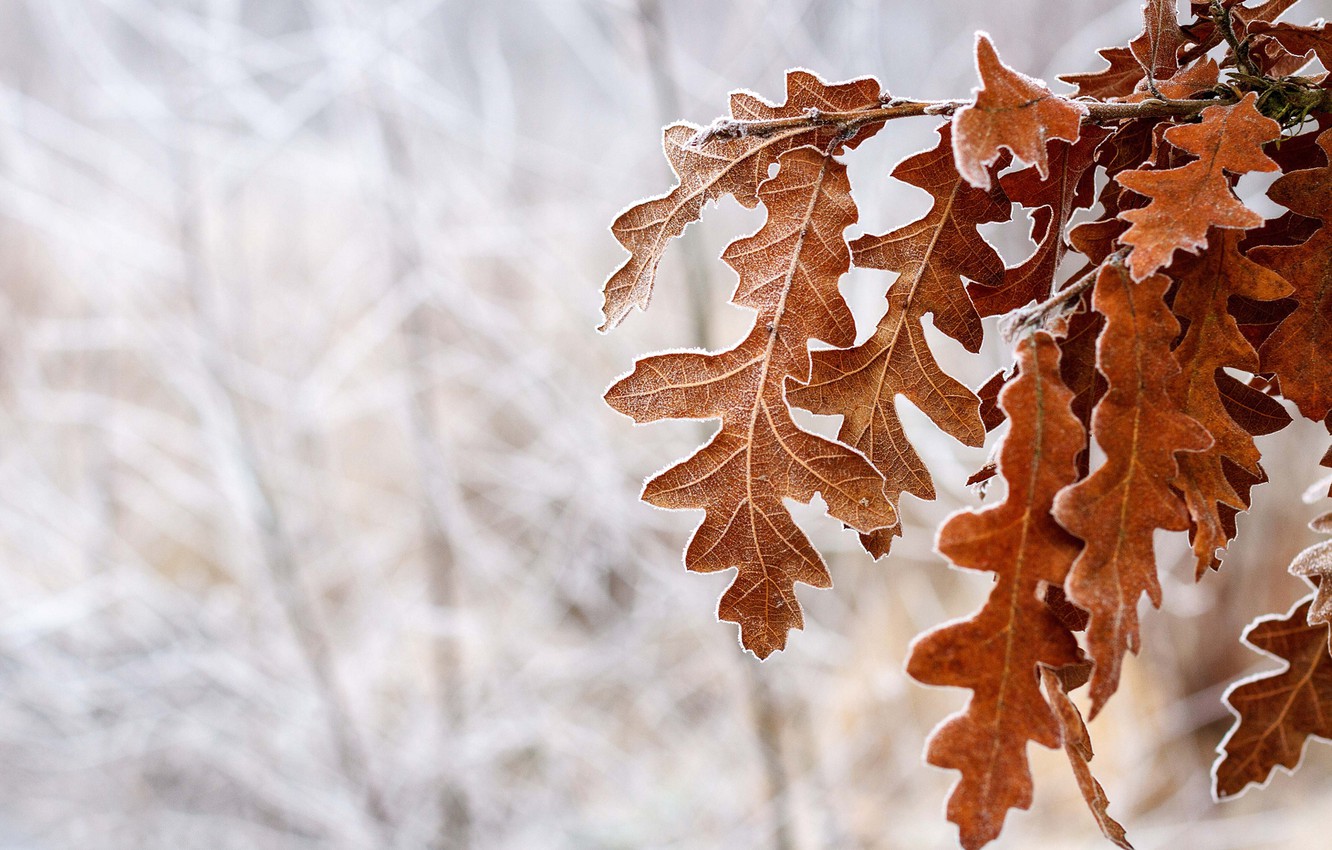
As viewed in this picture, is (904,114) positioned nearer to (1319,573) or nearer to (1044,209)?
(1044,209)

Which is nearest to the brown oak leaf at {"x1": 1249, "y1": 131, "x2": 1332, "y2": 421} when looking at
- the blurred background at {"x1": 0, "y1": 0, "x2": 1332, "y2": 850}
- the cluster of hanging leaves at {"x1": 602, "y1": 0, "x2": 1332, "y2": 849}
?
the cluster of hanging leaves at {"x1": 602, "y1": 0, "x2": 1332, "y2": 849}

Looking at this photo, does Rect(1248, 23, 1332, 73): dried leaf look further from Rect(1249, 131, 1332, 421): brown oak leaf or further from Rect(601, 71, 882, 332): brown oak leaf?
Rect(601, 71, 882, 332): brown oak leaf

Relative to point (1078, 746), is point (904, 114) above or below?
above

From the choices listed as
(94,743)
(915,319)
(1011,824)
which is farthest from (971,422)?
(94,743)

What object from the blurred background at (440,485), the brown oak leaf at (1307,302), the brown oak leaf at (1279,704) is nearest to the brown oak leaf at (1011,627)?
the brown oak leaf at (1307,302)

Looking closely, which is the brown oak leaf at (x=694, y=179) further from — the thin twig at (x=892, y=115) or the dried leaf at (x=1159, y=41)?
the dried leaf at (x=1159, y=41)

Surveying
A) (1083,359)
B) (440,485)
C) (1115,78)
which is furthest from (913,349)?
(440,485)

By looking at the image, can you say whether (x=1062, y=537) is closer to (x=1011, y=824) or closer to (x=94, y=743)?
(x=1011, y=824)

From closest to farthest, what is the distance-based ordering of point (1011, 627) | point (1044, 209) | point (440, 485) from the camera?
point (1011, 627)
point (1044, 209)
point (440, 485)
